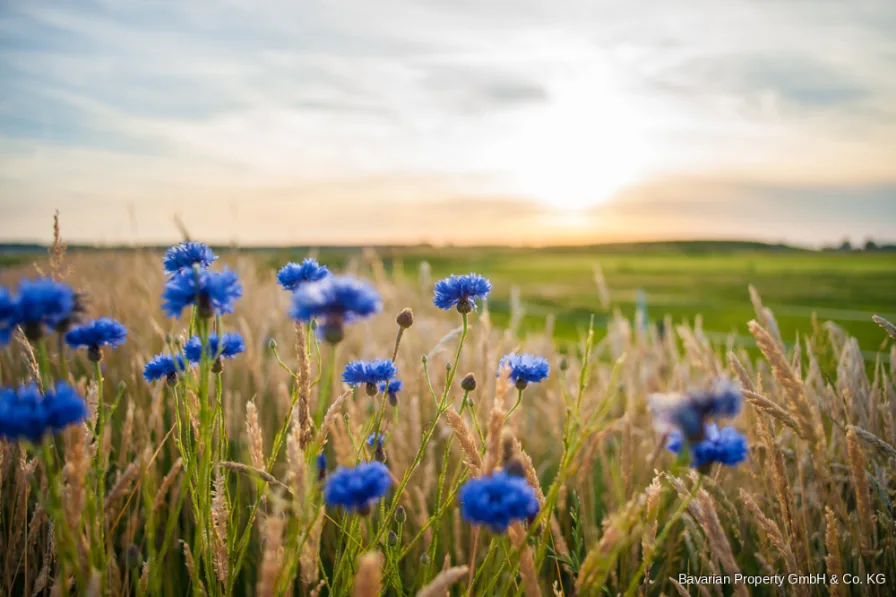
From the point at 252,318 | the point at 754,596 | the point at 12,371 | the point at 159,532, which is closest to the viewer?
the point at 754,596

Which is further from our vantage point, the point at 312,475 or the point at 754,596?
the point at 754,596

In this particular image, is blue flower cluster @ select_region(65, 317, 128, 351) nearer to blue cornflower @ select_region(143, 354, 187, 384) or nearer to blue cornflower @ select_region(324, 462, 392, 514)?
blue cornflower @ select_region(143, 354, 187, 384)

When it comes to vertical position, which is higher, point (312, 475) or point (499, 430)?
point (499, 430)

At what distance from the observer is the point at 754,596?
6.66 feet

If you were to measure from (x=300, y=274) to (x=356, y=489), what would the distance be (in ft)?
2.12

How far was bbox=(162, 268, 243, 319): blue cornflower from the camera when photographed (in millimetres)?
1107

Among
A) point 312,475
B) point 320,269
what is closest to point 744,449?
point 312,475

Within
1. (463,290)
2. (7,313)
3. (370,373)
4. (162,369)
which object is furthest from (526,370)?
(7,313)

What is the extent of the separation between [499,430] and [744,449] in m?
0.48

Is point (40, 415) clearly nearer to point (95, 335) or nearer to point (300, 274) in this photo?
point (95, 335)

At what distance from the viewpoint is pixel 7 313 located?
917 mm

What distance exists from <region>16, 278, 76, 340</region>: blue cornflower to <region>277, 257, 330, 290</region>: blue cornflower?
20.7 inches

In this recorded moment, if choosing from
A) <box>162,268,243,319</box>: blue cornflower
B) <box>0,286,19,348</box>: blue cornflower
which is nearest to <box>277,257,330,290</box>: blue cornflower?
<box>162,268,243,319</box>: blue cornflower

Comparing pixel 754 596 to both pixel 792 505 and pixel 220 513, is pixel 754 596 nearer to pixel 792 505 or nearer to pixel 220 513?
pixel 792 505
